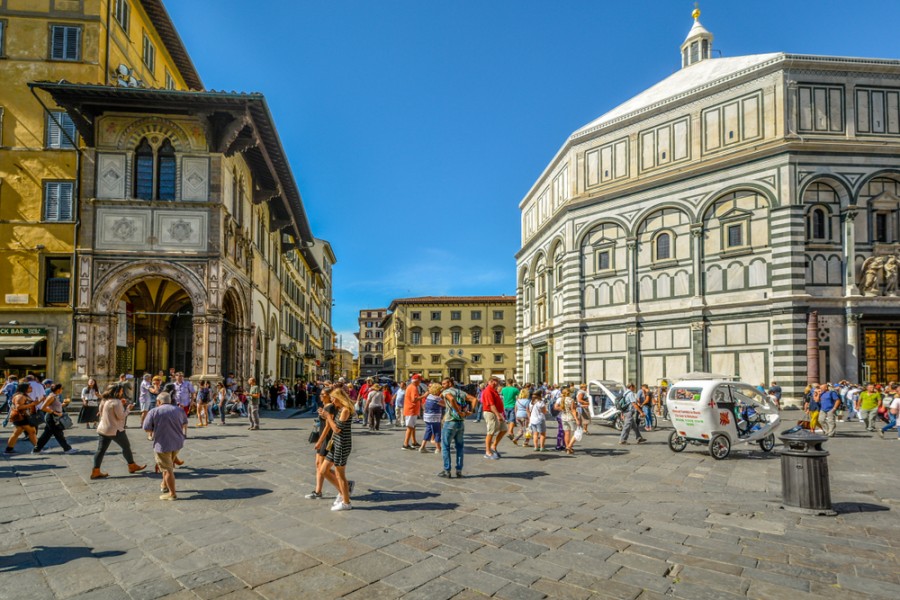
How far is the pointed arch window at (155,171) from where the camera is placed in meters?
20.5

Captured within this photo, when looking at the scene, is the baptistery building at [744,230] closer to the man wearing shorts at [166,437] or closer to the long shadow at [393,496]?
the long shadow at [393,496]

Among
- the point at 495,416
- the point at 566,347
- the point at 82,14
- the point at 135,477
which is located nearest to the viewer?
the point at 135,477

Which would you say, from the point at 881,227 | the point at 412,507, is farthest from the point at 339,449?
the point at 881,227

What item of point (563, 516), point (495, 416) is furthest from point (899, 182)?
point (563, 516)

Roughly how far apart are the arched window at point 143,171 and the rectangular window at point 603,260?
21.8 metres

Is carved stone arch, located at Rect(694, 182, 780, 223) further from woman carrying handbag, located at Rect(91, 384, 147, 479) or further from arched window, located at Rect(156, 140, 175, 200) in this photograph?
woman carrying handbag, located at Rect(91, 384, 147, 479)

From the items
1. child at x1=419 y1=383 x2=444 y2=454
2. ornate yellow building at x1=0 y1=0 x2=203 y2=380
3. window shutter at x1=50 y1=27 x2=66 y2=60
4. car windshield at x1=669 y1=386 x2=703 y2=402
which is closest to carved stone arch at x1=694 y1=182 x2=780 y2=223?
car windshield at x1=669 y1=386 x2=703 y2=402

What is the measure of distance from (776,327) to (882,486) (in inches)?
711

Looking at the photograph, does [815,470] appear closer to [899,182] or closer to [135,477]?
[135,477]

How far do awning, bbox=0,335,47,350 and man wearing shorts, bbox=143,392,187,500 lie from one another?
14.7 metres

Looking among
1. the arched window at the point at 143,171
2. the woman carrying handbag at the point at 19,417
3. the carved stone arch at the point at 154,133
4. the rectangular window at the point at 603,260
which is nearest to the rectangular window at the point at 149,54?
the carved stone arch at the point at 154,133

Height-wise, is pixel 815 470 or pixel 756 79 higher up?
pixel 756 79

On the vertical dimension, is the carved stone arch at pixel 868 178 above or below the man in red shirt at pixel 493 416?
above

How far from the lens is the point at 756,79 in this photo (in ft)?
91.7
